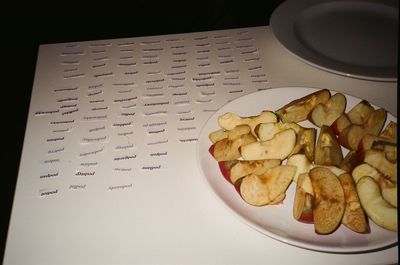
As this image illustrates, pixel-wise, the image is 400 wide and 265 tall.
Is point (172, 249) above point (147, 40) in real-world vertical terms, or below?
below

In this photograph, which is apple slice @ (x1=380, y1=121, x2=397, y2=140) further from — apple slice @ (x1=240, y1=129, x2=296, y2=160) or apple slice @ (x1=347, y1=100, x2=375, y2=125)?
apple slice @ (x1=240, y1=129, x2=296, y2=160)

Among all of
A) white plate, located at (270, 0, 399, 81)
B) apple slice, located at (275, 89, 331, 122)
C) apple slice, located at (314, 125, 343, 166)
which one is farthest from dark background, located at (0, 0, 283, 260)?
apple slice, located at (314, 125, 343, 166)

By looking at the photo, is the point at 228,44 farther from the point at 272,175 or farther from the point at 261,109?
the point at 272,175

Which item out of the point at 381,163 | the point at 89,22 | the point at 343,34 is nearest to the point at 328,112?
the point at 381,163

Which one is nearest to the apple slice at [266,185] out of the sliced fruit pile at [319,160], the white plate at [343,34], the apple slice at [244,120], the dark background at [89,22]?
the sliced fruit pile at [319,160]

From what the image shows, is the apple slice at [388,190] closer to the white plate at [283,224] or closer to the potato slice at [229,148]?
the white plate at [283,224]

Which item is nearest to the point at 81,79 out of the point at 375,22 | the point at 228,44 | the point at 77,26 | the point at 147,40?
the point at 147,40

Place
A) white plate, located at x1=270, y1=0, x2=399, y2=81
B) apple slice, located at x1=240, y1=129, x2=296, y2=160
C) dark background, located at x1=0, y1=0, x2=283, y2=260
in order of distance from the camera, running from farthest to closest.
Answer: dark background, located at x1=0, y1=0, x2=283, y2=260
white plate, located at x1=270, y1=0, x2=399, y2=81
apple slice, located at x1=240, y1=129, x2=296, y2=160

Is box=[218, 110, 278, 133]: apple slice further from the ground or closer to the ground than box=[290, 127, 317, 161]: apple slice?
further from the ground
